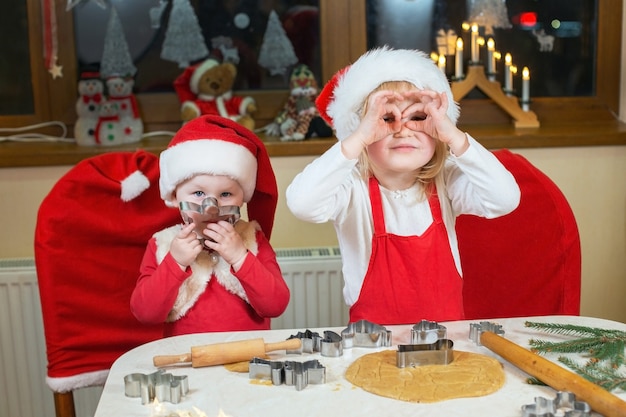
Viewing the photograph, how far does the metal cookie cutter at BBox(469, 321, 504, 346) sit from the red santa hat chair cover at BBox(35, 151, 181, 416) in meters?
0.71

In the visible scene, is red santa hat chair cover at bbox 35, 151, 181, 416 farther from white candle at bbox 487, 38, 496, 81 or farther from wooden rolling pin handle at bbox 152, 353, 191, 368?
white candle at bbox 487, 38, 496, 81

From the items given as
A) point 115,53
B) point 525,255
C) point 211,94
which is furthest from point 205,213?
point 115,53

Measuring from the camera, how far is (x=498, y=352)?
118 centimetres

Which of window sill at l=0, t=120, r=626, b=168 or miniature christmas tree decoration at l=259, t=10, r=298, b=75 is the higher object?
miniature christmas tree decoration at l=259, t=10, r=298, b=75

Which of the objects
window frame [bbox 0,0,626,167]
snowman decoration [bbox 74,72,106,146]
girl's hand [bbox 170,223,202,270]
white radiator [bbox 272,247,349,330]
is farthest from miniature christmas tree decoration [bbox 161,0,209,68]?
girl's hand [bbox 170,223,202,270]

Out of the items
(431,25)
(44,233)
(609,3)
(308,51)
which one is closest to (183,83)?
(308,51)

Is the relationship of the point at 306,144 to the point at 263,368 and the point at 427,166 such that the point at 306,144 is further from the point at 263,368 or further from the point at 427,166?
the point at 263,368

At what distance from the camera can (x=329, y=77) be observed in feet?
8.38

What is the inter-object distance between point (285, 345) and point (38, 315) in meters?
1.19

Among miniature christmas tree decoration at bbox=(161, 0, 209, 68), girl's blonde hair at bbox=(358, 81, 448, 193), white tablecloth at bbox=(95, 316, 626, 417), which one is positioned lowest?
white tablecloth at bbox=(95, 316, 626, 417)

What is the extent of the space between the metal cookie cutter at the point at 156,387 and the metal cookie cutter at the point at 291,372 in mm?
105

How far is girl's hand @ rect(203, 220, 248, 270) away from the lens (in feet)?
4.88

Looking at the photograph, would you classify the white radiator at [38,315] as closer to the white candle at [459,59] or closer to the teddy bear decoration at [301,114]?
the teddy bear decoration at [301,114]

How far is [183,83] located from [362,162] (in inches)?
43.6
